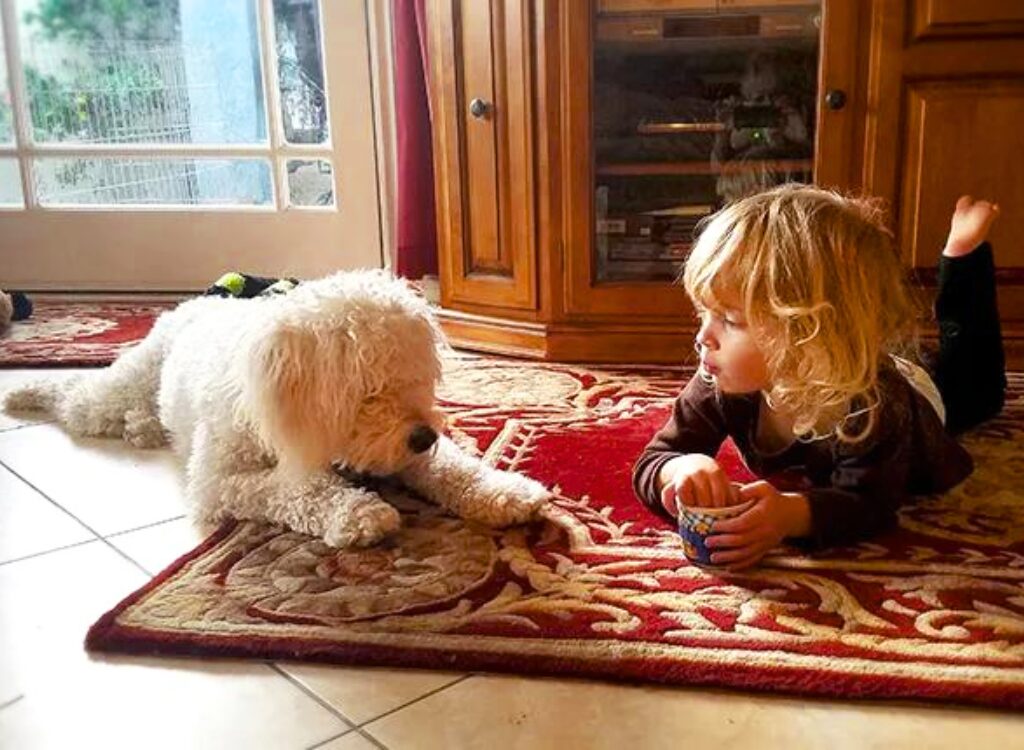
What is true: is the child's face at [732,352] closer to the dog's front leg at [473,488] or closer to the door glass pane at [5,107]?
the dog's front leg at [473,488]

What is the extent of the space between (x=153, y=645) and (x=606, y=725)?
0.47m

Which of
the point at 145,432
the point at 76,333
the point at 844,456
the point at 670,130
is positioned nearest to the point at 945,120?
the point at 670,130

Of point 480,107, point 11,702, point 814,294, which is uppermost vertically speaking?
point 480,107

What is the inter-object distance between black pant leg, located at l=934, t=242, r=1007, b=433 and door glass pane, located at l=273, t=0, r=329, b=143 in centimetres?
185

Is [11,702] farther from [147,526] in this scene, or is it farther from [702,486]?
[702,486]

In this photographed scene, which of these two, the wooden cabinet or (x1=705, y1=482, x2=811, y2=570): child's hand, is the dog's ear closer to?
(x1=705, y1=482, x2=811, y2=570): child's hand

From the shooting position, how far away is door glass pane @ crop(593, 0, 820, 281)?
2.14 m

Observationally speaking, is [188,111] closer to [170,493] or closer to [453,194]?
[453,194]

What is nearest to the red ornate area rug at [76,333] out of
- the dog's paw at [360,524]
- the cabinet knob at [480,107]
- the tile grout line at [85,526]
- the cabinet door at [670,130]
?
the tile grout line at [85,526]

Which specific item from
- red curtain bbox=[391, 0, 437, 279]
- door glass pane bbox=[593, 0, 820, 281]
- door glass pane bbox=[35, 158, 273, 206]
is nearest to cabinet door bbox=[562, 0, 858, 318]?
door glass pane bbox=[593, 0, 820, 281]

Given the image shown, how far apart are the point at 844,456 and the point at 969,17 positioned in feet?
3.54

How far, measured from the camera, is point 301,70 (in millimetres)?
2953

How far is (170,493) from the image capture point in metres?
1.57

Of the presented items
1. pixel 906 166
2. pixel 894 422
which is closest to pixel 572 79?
pixel 906 166
